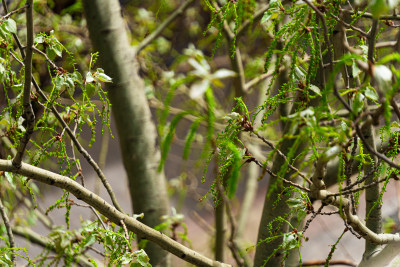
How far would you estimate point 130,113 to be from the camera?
0.94 meters

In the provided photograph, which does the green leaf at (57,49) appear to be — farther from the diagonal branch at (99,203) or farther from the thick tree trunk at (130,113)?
the thick tree trunk at (130,113)

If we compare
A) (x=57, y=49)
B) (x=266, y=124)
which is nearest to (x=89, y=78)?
(x=57, y=49)

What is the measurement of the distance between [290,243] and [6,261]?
0.37 meters

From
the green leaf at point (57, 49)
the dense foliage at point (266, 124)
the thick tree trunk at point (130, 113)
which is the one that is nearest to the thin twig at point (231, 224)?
the dense foliage at point (266, 124)

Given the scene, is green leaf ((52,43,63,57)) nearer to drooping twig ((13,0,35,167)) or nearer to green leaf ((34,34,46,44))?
green leaf ((34,34,46,44))

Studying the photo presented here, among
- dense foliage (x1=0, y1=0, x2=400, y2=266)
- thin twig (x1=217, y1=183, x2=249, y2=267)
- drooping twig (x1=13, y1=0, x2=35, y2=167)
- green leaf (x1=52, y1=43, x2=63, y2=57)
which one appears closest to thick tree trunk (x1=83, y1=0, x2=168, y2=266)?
dense foliage (x1=0, y1=0, x2=400, y2=266)

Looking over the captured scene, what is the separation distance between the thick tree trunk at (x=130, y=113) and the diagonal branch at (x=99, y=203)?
30cm

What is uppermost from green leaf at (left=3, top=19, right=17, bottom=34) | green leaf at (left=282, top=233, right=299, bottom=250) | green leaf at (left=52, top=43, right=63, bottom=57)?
green leaf at (left=52, top=43, right=63, bottom=57)

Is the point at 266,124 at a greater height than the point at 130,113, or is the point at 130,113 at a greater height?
the point at 130,113

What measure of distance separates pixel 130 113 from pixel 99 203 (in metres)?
0.36

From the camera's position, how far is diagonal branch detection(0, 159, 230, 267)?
1.85 ft

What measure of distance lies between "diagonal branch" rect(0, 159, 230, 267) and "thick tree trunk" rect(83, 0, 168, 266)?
0.30 m

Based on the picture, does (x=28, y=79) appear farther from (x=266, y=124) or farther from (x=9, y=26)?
(x=266, y=124)

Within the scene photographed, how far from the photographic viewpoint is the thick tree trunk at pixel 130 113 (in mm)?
928
